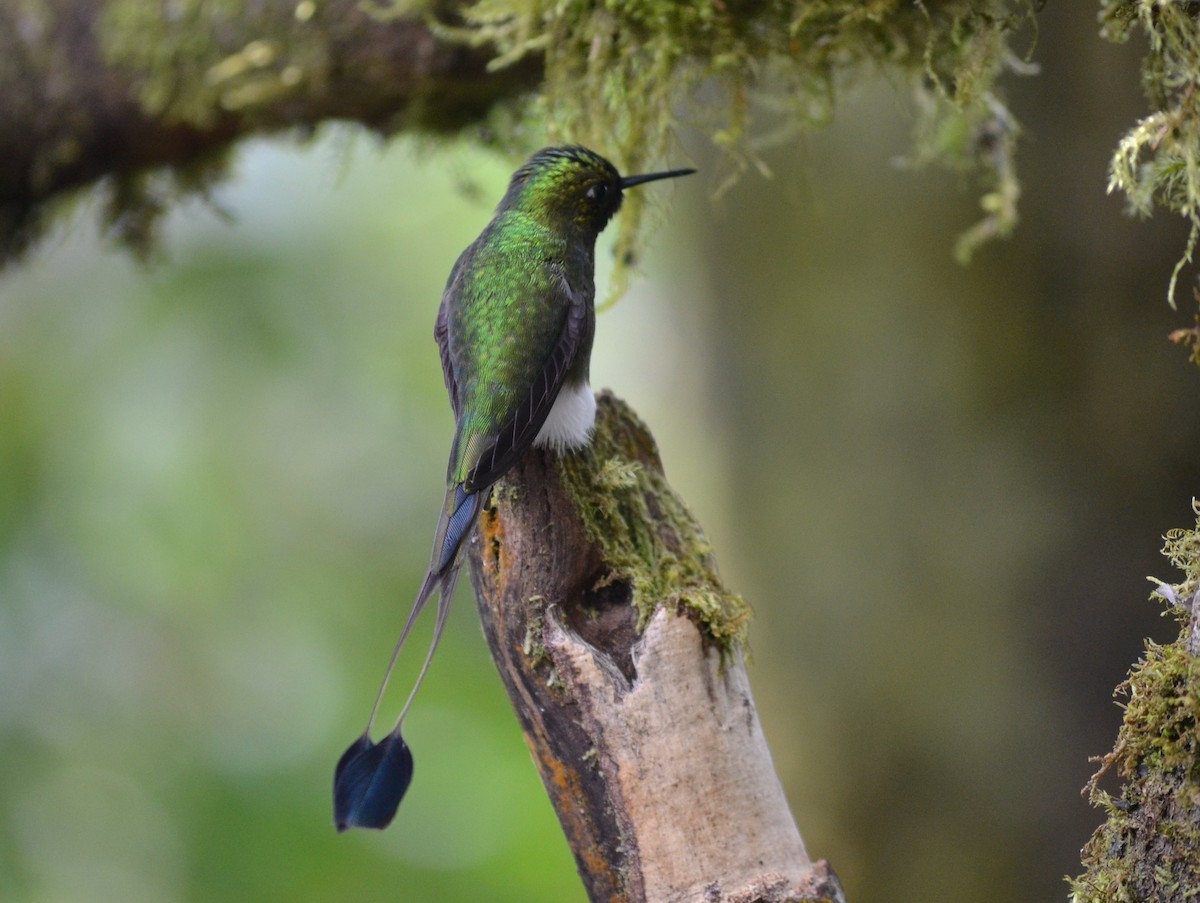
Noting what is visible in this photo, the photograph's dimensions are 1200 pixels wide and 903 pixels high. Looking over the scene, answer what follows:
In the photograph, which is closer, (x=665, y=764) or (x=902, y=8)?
(x=665, y=764)

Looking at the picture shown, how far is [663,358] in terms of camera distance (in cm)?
590

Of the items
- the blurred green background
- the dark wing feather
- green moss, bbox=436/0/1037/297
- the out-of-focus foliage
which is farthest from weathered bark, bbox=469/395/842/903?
the out-of-focus foliage

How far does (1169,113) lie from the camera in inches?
81.7

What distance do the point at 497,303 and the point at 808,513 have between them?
7.48 ft

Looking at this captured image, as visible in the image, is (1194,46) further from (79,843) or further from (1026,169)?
(79,843)

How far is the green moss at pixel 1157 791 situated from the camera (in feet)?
4.94

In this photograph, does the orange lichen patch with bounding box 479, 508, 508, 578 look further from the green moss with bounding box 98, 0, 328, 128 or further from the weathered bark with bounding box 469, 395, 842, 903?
the green moss with bounding box 98, 0, 328, 128

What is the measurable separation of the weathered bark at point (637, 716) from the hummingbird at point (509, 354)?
147mm

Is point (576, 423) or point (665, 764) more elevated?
point (576, 423)

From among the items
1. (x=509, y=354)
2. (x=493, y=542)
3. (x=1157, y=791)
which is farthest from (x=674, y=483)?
(x=1157, y=791)

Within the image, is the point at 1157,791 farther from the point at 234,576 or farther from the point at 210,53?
the point at 234,576

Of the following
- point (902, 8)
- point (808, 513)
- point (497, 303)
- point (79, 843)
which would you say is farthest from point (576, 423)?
point (79, 843)

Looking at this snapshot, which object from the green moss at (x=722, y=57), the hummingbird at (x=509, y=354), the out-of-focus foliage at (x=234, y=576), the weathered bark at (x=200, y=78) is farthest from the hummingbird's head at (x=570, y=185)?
the out-of-focus foliage at (x=234, y=576)

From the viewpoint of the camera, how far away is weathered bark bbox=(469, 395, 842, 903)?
1.98 m
